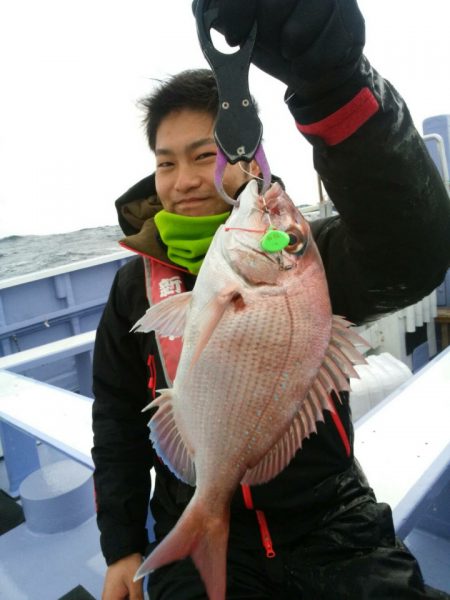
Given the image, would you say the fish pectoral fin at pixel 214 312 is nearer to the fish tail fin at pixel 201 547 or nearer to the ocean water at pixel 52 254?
→ the fish tail fin at pixel 201 547

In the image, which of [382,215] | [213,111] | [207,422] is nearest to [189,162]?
[213,111]

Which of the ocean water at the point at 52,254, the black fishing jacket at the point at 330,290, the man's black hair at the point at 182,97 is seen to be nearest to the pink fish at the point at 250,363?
the black fishing jacket at the point at 330,290

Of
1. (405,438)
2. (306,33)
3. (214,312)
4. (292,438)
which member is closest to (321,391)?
(292,438)

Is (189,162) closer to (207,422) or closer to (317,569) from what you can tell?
(207,422)

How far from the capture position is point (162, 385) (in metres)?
1.80

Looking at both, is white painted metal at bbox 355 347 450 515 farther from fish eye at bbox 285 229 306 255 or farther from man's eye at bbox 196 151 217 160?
man's eye at bbox 196 151 217 160

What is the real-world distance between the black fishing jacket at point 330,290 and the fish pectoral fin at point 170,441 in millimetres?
439

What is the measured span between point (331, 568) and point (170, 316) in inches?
38.4

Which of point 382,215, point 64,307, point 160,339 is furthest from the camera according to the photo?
point 64,307

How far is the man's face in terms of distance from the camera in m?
1.74

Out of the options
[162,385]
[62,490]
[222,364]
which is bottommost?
[62,490]

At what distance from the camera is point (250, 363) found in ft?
3.70

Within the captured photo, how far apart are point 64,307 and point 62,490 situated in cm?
397

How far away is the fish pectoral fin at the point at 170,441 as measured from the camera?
1225 mm
